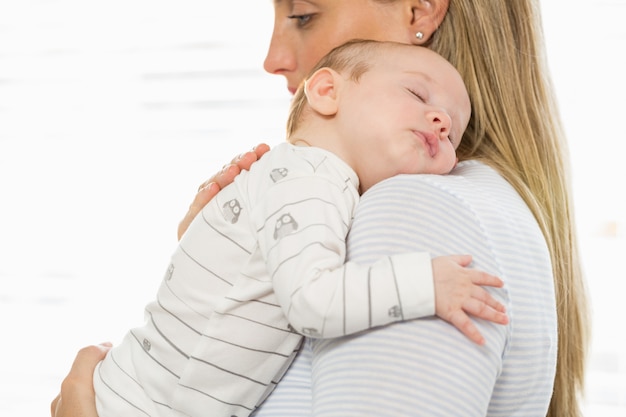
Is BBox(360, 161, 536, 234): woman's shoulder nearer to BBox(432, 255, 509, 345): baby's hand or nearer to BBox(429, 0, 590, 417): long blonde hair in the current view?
BBox(432, 255, 509, 345): baby's hand

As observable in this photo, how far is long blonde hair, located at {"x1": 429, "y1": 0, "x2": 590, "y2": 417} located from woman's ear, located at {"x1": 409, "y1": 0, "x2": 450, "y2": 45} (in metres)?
0.01

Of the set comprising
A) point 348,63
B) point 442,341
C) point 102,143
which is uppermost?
point 348,63

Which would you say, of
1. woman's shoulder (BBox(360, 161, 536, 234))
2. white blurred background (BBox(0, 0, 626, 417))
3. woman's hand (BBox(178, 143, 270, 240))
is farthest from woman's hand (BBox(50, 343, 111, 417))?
white blurred background (BBox(0, 0, 626, 417))

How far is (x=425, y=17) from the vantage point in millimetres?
1305

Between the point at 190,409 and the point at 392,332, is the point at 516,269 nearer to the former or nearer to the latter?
the point at 392,332

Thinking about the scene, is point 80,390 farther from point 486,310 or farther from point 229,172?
point 486,310

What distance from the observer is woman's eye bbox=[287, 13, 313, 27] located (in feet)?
4.60

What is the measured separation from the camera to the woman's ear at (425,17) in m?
1.29

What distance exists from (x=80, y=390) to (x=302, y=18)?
701 millimetres

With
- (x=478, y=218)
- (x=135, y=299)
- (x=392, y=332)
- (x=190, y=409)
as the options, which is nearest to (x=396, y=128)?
(x=478, y=218)

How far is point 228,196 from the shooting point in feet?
3.48

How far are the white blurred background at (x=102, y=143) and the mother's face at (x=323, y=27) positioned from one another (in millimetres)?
1173

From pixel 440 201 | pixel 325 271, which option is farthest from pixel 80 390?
pixel 440 201

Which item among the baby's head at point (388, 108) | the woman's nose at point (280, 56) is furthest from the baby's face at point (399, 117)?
the woman's nose at point (280, 56)
